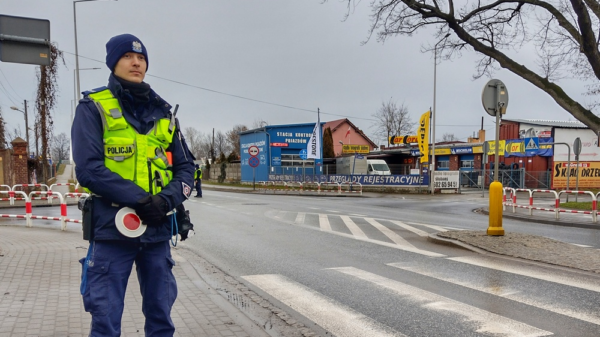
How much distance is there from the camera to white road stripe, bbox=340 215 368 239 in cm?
1054

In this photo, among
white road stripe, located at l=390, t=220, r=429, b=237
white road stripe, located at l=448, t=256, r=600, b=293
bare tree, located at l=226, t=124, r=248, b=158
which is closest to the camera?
white road stripe, located at l=448, t=256, r=600, b=293

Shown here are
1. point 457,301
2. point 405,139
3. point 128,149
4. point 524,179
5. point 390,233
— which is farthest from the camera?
point 405,139

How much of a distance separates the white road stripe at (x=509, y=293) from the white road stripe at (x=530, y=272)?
0.87 metres

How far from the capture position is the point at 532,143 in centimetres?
3519

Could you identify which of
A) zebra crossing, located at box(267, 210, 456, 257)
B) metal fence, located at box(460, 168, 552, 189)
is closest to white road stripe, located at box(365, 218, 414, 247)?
zebra crossing, located at box(267, 210, 456, 257)

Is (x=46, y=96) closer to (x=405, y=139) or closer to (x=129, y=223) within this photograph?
(x=129, y=223)

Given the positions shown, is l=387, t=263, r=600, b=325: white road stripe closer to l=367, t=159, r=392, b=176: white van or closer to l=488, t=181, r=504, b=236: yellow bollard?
l=488, t=181, r=504, b=236: yellow bollard

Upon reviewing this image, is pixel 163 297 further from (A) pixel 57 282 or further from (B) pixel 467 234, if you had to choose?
(B) pixel 467 234

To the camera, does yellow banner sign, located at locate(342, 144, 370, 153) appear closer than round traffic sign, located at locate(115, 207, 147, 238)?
No

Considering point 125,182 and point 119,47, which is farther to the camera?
point 119,47

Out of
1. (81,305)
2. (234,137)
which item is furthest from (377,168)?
(234,137)

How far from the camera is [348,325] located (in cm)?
448

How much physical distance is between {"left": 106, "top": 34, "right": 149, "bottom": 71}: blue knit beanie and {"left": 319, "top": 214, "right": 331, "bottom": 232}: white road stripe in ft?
29.3

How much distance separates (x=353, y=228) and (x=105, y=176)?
9.60 metres
